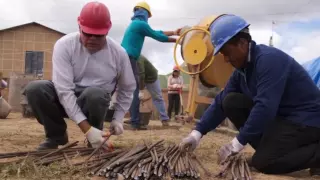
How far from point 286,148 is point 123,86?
54.5 inches

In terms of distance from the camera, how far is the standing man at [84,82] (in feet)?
10.4

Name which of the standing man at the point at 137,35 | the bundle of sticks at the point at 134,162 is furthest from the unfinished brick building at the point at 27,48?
the bundle of sticks at the point at 134,162

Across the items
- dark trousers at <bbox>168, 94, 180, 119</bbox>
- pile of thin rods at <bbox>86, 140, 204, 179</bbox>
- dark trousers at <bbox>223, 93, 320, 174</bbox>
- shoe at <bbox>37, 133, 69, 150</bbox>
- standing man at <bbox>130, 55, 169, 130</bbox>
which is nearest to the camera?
pile of thin rods at <bbox>86, 140, 204, 179</bbox>

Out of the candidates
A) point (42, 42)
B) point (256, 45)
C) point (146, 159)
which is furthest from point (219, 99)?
point (42, 42)

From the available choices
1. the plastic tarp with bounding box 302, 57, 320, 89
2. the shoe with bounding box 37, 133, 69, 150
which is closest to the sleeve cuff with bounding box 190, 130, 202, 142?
Answer: the shoe with bounding box 37, 133, 69, 150

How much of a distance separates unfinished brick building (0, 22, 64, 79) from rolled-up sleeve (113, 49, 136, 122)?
48.2 feet

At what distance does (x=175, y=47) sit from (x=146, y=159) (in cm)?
347

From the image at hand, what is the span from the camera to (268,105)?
272cm

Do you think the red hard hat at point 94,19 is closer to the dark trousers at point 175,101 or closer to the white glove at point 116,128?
the white glove at point 116,128

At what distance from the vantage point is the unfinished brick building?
17.7 m

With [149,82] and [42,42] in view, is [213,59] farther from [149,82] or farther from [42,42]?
[42,42]

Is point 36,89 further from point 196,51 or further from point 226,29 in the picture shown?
point 196,51

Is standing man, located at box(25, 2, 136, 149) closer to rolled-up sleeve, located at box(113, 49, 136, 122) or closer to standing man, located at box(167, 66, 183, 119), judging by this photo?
rolled-up sleeve, located at box(113, 49, 136, 122)

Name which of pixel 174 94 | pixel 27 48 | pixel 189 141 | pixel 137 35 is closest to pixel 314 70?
pixel 174 94
